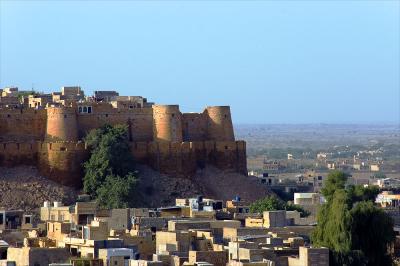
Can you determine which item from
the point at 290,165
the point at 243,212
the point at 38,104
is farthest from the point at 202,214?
the point at 290,165

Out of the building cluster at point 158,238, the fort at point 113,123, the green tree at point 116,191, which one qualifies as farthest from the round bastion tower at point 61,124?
the building cluster at point 158,238

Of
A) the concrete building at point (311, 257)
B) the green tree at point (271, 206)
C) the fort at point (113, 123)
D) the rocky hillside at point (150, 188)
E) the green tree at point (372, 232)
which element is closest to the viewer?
the concrete building at point (311, 257)

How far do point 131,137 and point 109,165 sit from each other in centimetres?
321

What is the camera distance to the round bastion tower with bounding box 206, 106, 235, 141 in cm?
6519

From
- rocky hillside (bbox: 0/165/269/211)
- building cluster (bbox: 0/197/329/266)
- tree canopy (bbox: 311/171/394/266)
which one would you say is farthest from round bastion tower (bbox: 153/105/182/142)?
tree canopy (bbox: 311/171/394/266)

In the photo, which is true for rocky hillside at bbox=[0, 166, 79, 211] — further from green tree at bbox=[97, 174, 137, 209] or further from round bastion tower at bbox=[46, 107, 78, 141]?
round bastion tower at bbox=[46, 107, 78, 141]

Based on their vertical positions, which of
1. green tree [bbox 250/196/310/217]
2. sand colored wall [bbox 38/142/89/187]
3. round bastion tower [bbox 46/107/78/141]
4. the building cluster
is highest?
round bastion tower [bbox 46/107/78/141]

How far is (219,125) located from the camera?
214ft

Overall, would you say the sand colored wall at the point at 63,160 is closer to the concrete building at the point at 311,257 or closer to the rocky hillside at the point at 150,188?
the rocky hillside at the point at 150,188

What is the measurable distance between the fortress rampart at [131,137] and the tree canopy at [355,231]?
644 inches

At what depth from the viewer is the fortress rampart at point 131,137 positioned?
2427 inches

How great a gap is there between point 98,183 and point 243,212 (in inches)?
320

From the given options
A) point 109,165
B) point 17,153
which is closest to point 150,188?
point 109,165

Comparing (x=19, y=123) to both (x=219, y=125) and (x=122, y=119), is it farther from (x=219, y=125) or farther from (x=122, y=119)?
(x=219, y=125)
